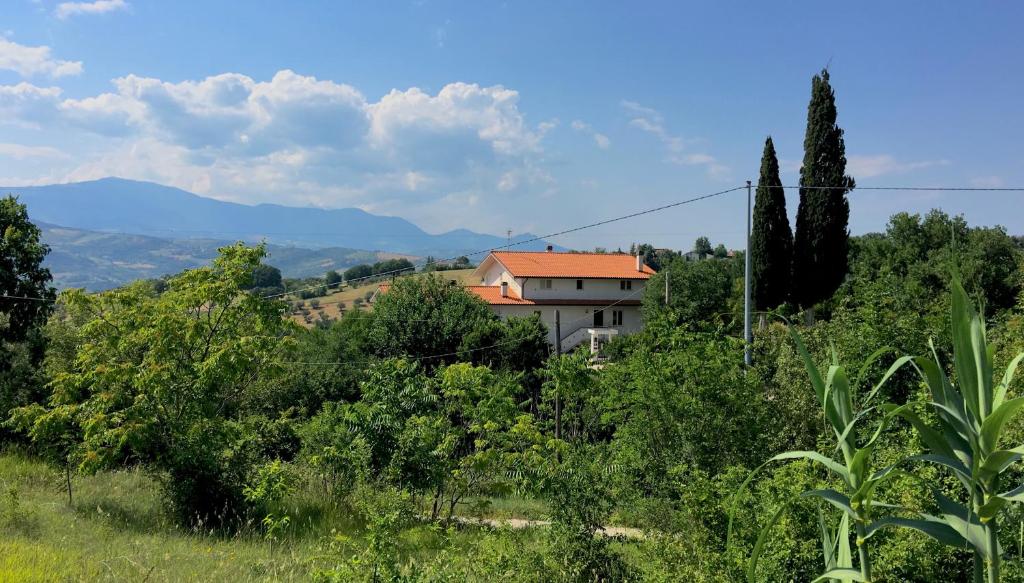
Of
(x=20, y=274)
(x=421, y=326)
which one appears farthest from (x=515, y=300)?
(x=20, y=274)

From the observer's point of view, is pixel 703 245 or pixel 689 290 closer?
pixel 689 290

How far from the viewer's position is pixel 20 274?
19.6 m

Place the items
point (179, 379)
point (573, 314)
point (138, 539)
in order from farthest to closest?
point (573, 314), point (179, 379), point (138, 539)

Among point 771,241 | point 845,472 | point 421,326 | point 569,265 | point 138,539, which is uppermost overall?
point 771,241

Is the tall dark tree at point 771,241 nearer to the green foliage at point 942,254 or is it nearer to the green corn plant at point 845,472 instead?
the green foliage at point 942,254

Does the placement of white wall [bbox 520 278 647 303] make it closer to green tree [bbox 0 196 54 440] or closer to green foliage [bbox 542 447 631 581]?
green tree [bbox 0 196 54 440]

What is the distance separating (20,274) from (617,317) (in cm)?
4369

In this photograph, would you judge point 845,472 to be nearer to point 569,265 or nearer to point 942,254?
point 942,254

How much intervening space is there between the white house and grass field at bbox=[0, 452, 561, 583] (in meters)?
39.7

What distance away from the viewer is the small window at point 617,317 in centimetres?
5612

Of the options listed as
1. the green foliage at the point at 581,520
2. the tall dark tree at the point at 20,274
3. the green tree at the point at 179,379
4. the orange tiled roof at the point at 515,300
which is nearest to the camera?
the green foliage at the point at 581,520

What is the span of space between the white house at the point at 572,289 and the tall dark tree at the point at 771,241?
593 inches

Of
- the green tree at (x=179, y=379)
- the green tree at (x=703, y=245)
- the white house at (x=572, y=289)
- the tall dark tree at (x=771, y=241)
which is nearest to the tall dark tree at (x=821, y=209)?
the tall dark tree at (x=771, y=241)

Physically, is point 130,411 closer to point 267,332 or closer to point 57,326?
point 267,332
